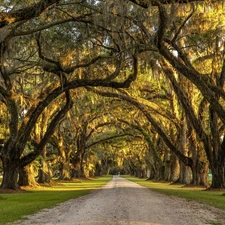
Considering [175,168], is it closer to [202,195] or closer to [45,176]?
[45,176]

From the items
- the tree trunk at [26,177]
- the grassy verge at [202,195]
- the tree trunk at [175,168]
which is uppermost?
the tree trunk at [175,168]

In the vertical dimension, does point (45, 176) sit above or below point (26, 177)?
above

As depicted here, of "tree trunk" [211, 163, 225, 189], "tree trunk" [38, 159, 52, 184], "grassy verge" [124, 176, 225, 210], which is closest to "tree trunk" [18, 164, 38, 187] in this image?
"tree trunk" [38, 159, 52, 184]

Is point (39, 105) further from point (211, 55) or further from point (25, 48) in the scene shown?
point (211, 55)

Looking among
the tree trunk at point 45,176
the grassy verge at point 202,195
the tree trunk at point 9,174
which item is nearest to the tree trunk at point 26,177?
the tree trunk at point 9,174

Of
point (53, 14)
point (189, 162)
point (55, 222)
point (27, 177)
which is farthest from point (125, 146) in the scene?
point (55, 222)

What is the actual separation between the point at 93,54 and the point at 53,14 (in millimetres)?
3803

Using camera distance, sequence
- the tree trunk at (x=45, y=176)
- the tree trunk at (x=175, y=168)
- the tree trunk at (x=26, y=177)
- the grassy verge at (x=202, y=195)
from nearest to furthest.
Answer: the grassy verge at (x=202, y=195), the tree trunk at (x=26, y=177), the tree trunk at (x=45, y=176), the tree trunk at (x=175, y=168)

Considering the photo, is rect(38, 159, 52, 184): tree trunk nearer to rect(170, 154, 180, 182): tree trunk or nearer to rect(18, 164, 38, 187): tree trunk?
rect(18, 164, 38, 187): tree trunk

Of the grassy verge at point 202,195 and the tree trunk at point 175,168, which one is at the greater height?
the tree trunk at point 175,168

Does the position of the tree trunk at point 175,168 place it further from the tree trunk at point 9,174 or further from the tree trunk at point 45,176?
the tree trunk at point 9,174

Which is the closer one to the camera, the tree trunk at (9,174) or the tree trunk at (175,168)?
the tree trunk at (9,174)

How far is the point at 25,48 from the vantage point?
20250 millimetres

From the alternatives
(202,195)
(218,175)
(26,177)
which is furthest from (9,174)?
(218,175)
